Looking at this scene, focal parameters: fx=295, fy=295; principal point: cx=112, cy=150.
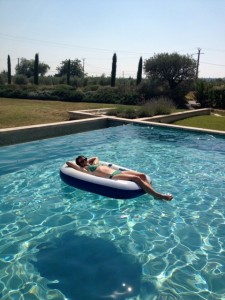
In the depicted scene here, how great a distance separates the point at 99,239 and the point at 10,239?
50.3 inches

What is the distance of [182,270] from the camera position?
3682 millimetres

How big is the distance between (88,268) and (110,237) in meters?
0.75

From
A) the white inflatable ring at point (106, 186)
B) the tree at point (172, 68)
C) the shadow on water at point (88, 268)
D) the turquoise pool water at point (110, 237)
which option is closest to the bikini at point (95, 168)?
the white inflatable ring at point (106, 186)

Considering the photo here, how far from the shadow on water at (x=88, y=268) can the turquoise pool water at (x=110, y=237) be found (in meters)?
0.01

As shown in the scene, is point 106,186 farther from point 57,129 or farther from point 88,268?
point 57,129

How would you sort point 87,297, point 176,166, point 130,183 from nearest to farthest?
point 87,297 < point 130,183 < point 176,166

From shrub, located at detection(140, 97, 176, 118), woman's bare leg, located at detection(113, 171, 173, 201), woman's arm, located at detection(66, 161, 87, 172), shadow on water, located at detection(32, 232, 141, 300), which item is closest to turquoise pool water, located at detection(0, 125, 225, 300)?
shadow on water, located at detection(32, 232, 141, 300)

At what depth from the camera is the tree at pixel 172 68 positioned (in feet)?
76.6

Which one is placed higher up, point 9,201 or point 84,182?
point 84,182

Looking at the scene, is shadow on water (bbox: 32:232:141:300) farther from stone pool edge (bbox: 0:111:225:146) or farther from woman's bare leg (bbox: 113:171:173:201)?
stone pool edge (bbox: 0:111:225:146)

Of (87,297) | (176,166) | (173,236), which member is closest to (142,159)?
(176,166)

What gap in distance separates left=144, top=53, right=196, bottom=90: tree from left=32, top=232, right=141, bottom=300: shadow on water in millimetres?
21315

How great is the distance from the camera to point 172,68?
23594 mm

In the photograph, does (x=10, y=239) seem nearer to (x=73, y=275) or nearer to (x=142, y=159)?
(x=73, y=275)
